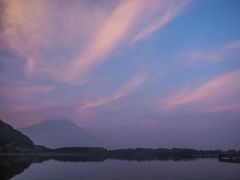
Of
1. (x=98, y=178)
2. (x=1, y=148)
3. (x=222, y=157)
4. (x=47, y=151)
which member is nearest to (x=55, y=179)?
(x=98, y=178)

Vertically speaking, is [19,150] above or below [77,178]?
above

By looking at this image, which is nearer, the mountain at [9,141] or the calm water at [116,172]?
the calm water at [116,172]

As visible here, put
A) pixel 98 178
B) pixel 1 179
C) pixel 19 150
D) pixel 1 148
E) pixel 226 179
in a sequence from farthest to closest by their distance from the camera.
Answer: pixel 19 150
pixel 1 148
pixel 98 178
pixel 226 179
pixel 1 179

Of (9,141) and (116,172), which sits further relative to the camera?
(9,141)

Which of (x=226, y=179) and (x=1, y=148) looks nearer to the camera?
(x=226, y=179)

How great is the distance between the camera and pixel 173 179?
30.1 meters

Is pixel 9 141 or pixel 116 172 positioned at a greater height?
pixel 9 141

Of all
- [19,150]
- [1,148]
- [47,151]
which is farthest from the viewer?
[47,151]

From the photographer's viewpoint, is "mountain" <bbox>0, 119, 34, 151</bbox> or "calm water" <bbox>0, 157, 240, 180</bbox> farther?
"mountain" <bbox>0, 119, 34, 151</bbox>

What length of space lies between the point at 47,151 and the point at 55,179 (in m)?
135

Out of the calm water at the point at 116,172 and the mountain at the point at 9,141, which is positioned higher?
the mountain at the point at 9,141

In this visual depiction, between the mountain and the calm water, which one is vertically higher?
the mountain

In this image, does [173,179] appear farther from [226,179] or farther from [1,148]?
[1,148]

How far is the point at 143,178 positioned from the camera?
101 feet
